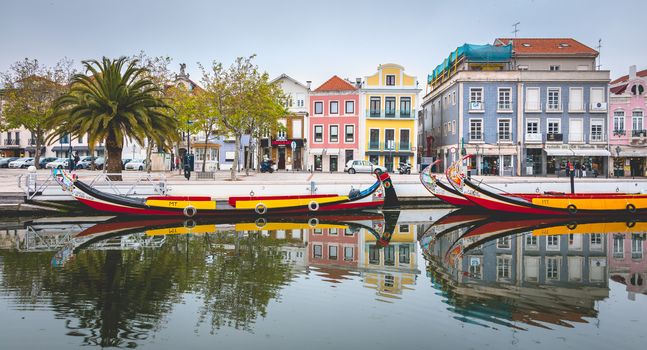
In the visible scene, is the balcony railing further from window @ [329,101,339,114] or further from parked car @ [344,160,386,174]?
parked car @ [344,160,386,174]

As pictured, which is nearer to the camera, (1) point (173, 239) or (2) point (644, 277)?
(2) point (644, 277)

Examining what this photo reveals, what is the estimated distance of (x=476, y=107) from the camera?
168 feet

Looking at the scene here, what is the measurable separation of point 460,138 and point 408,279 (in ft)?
135

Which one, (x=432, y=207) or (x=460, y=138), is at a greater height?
(x=460, y=138)

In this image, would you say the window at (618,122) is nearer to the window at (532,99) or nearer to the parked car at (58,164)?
the window at (532,99)

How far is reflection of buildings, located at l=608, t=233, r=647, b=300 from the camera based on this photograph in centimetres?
1220

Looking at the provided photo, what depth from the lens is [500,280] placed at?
12.2 metres

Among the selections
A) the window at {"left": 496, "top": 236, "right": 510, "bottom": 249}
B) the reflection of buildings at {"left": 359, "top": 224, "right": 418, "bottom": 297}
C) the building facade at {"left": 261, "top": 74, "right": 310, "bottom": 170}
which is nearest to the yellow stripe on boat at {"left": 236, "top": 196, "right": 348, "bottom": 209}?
the reflection of buildings at {"left": 359, "top": 224, "right": 418, "bottom": 297}

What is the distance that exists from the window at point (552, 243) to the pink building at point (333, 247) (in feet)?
21.8

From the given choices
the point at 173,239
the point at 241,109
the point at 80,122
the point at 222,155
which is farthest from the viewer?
the point at 222,155

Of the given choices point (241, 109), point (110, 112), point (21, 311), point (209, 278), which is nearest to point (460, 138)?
point (241, 109)

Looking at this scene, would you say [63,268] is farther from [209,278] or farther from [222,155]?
[222,155]

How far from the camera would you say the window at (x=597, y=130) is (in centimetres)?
5003

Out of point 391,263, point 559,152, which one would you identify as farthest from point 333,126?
point 391,263
